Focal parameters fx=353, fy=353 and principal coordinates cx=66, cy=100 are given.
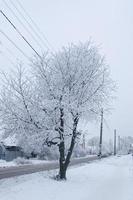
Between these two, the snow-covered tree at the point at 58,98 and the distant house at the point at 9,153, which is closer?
the snow-covered tree at the point at 58,98

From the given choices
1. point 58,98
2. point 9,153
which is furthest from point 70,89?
point 9,153

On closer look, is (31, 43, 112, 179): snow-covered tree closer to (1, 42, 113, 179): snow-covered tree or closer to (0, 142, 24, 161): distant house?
(1, 42, 113, 179): snow-covered tree

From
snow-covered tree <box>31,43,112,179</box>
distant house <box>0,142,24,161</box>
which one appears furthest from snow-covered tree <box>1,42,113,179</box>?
distant house <box>0,142,24,161</box>

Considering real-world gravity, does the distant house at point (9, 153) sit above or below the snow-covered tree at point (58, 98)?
below

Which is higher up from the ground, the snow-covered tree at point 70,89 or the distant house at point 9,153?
the snow-covered tree at point 70,89

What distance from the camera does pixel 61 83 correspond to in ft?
67.5

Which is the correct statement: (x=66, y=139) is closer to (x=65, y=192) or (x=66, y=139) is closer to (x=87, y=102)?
(x=87, y=102)

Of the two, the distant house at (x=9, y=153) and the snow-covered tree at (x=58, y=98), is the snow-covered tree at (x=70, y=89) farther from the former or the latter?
the distant house at (x=9, y=153)

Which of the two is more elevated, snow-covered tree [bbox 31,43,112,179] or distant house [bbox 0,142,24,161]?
snow-covered tree [bbox 31,43,112,179]

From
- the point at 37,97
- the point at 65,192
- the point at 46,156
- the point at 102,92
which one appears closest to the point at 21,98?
the point at 37,97

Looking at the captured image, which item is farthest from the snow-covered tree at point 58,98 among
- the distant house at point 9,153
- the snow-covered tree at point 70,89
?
the distant house at point 9,153

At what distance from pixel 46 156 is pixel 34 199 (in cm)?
5042

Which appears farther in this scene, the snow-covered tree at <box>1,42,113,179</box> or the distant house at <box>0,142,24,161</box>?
the distant house at <box>0,142,24,161</box>

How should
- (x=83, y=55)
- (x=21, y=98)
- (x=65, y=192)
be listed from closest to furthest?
(x=65, y=192)
(x=21, y=98)
(x=83, y=55)
